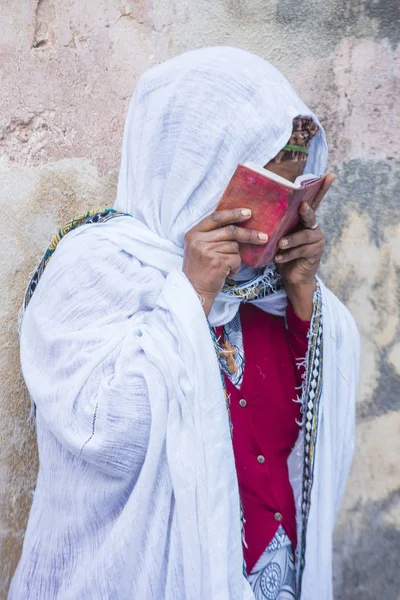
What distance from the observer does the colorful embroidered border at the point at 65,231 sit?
1646 mm

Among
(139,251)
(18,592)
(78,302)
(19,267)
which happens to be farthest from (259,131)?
A: (18,592)

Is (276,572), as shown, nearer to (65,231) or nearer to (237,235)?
(237,235)

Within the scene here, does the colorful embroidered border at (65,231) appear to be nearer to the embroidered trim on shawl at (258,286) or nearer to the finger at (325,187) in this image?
the embroidered trim on shawl at (258,286)

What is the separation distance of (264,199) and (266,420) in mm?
504

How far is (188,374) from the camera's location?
1.40 meters

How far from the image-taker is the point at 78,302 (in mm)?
1492

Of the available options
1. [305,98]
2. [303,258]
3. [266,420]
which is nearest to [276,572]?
[266,420]

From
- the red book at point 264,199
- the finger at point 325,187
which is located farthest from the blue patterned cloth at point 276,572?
the finger at point 325,187

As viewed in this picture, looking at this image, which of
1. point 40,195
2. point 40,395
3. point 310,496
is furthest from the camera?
point 40,195

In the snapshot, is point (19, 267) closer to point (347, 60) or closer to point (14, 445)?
point (14, 445)

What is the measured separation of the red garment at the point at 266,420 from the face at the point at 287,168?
1.13 feet

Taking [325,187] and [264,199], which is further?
[325,187]

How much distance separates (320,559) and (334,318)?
1.85ft

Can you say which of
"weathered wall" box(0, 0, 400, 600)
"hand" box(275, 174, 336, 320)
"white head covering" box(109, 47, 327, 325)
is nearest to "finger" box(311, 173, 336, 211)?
"hand" box(275, 174, 336, 320)
